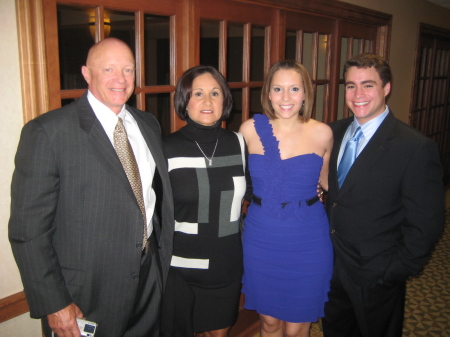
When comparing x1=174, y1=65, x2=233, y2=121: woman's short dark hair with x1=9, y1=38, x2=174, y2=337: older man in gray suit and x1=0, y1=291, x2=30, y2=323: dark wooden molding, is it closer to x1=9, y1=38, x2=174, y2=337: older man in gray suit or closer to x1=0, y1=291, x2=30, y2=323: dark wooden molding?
x1=9, y1=38, x2=174, y2=337: older man in gray suit

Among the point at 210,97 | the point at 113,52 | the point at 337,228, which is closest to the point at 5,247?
the point at 113,52

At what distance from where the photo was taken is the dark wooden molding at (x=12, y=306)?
1.54 meters

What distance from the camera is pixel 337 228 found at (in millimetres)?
1929

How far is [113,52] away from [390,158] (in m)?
1.26

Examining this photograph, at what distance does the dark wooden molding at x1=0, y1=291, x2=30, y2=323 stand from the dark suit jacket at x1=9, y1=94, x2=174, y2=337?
0.98ft

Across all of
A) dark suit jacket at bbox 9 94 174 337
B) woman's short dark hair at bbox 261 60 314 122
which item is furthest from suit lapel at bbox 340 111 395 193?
dark suit jacket at bbox 9 94 174 337

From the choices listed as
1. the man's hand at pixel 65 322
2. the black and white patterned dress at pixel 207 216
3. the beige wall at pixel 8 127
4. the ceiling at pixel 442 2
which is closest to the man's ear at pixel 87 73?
the beige wall at pixel 8 127

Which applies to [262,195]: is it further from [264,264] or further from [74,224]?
[74,224]

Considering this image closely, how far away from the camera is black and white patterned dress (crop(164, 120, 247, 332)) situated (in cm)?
176

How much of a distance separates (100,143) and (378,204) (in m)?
1.23

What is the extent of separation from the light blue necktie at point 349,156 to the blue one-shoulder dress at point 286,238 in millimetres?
121

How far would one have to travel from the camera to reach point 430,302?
Result: 3021 millimetres

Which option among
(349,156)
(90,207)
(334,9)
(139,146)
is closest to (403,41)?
(334,9)

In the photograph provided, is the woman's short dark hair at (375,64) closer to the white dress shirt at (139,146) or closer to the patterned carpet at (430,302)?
the white dress shirt at (139,146)
